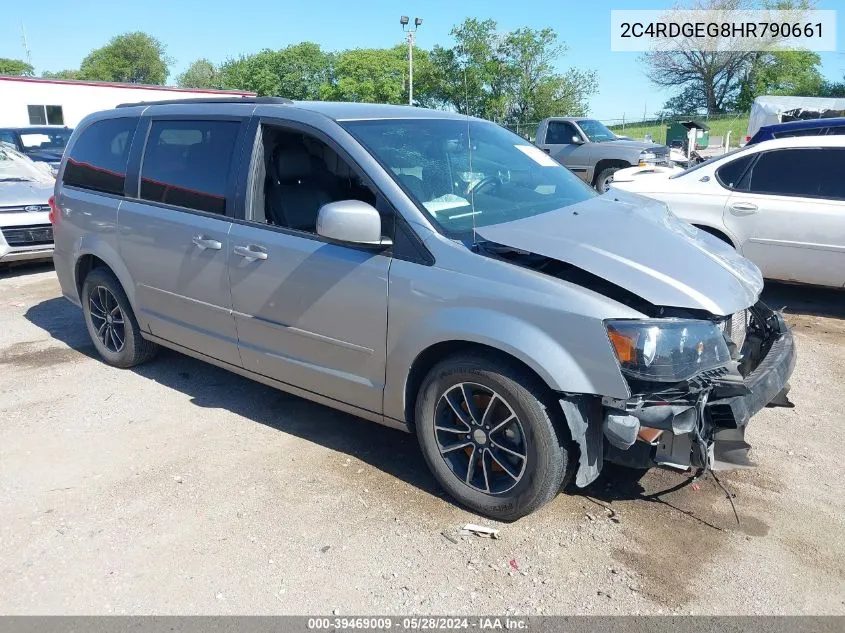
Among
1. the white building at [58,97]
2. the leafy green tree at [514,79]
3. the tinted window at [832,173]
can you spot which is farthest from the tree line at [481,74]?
the tinted window at [832,173]

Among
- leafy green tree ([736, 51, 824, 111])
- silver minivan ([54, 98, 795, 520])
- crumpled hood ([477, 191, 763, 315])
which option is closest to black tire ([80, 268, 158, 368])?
silver minivan ([54, 98, 795, 520])

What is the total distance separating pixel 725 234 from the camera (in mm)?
6871

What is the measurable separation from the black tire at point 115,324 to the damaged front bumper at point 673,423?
11.4 ft

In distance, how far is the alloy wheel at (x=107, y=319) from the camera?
522 centimetres

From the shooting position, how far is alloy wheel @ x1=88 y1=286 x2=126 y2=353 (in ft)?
17.1

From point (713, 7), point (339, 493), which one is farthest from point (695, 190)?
point (713, 7)

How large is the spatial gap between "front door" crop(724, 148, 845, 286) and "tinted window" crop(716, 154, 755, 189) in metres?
0.07

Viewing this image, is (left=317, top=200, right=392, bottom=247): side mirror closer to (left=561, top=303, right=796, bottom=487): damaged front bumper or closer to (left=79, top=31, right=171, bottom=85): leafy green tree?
(left=561, top=303, right=796, bottom=487): damaged front bumper

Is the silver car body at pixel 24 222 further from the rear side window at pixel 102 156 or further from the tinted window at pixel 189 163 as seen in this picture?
the tinted window at pixel 189 163

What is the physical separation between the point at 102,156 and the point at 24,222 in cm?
406

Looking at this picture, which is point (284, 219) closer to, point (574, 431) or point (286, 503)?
point (286, 503)

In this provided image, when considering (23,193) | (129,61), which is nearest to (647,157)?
(23,193)

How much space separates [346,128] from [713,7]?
193ft

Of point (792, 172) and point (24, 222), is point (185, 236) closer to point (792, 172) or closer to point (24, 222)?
point (24, 222)
